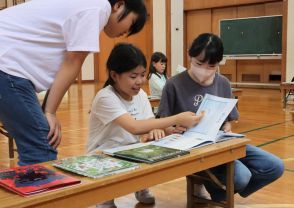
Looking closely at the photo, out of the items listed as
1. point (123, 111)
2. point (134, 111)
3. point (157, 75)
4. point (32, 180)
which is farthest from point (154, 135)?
point (157, 75)

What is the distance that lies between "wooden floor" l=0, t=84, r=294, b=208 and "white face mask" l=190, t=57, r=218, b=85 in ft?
2.23

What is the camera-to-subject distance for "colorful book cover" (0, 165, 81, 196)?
1.05 meters

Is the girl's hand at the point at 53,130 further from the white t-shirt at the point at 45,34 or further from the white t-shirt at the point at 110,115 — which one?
the white t-shirt at the point at 110,115

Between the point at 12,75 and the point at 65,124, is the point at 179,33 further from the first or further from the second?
the point at 12,75

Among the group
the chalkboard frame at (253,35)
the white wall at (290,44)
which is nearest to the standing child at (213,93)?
the white wall at (290,44)

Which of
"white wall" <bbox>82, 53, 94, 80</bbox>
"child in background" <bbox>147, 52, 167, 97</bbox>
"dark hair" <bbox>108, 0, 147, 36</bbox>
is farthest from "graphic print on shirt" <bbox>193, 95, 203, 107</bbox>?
"white wall" <bbox>82, 53, 94, 80</bbox>

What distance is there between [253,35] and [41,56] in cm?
804

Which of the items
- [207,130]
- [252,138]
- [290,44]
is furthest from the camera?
[290,44]

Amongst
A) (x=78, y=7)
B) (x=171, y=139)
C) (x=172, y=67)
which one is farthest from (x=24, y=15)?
(x=172, y=67)

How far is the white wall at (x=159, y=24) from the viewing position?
10.6m

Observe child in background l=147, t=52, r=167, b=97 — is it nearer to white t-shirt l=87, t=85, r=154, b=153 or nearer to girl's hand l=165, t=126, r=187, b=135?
white t-shirt l=87, t=85, r=154, b=153

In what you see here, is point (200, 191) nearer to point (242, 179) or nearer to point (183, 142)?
point (242, 179)

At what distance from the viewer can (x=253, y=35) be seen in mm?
8867

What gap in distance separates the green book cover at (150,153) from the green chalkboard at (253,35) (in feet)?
24.9
